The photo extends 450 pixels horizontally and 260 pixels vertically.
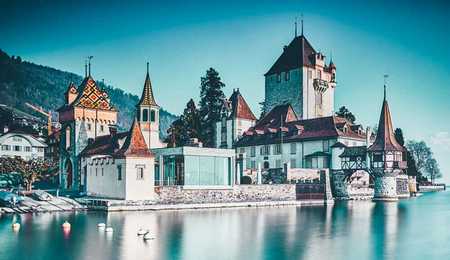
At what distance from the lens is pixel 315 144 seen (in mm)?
67438

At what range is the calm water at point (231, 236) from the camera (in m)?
27.5

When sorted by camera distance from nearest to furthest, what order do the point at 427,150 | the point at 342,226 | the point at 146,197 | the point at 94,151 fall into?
the point at 342,226
the point at 146,197
the point at 94,151
the point at 427,150

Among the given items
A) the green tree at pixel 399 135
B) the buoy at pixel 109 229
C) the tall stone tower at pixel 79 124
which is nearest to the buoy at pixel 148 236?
the buoy at pixel 109 229

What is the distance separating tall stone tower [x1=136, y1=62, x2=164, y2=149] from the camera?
196 feet

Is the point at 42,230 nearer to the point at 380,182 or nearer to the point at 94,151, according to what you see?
the point at 94,151

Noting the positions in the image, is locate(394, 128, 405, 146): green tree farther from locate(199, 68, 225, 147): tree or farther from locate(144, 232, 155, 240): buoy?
locate(144, 232, 155, 240): buoy

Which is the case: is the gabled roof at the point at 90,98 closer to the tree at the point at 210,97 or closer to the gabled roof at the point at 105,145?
the gabled roof at the point at 105,145

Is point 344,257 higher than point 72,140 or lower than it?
lower

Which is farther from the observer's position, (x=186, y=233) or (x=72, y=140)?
(x=72, y=140)

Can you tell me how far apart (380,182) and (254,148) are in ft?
55.5

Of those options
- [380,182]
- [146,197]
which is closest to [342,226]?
[146,197]

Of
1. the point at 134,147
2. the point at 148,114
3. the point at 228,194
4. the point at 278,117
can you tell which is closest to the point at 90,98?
the point at 148,114

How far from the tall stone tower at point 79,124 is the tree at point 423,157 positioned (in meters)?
78.8

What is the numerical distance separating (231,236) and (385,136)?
35.9 m
